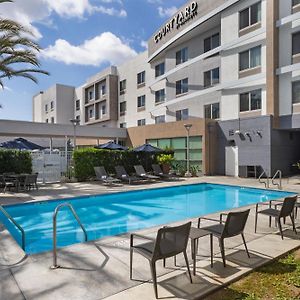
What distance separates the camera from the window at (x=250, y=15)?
2088cm

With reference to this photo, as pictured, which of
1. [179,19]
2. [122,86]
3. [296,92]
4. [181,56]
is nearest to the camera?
[296,92]

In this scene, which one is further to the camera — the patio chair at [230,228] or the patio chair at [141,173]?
the patio chair at [141,173]

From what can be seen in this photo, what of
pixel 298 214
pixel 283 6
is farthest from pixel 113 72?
pixel 298 214

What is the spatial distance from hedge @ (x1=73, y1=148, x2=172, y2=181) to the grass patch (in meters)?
15.1

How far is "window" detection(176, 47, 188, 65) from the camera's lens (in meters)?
28.6

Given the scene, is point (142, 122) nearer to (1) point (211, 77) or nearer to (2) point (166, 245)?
(1) point (211, 77)

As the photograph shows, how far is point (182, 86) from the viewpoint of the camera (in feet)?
94.4

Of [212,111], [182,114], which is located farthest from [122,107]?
[212,111]

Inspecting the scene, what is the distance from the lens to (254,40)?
21.0m

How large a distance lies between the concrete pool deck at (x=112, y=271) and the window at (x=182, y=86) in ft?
75.2

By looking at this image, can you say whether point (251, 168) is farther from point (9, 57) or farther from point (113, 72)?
point (113, 72)

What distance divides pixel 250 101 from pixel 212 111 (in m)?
4.04

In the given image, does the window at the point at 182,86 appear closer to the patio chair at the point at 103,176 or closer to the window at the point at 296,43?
the window at the point at 296,43

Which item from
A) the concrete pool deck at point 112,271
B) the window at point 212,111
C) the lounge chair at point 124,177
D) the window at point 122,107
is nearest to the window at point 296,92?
the window at point 212,111
